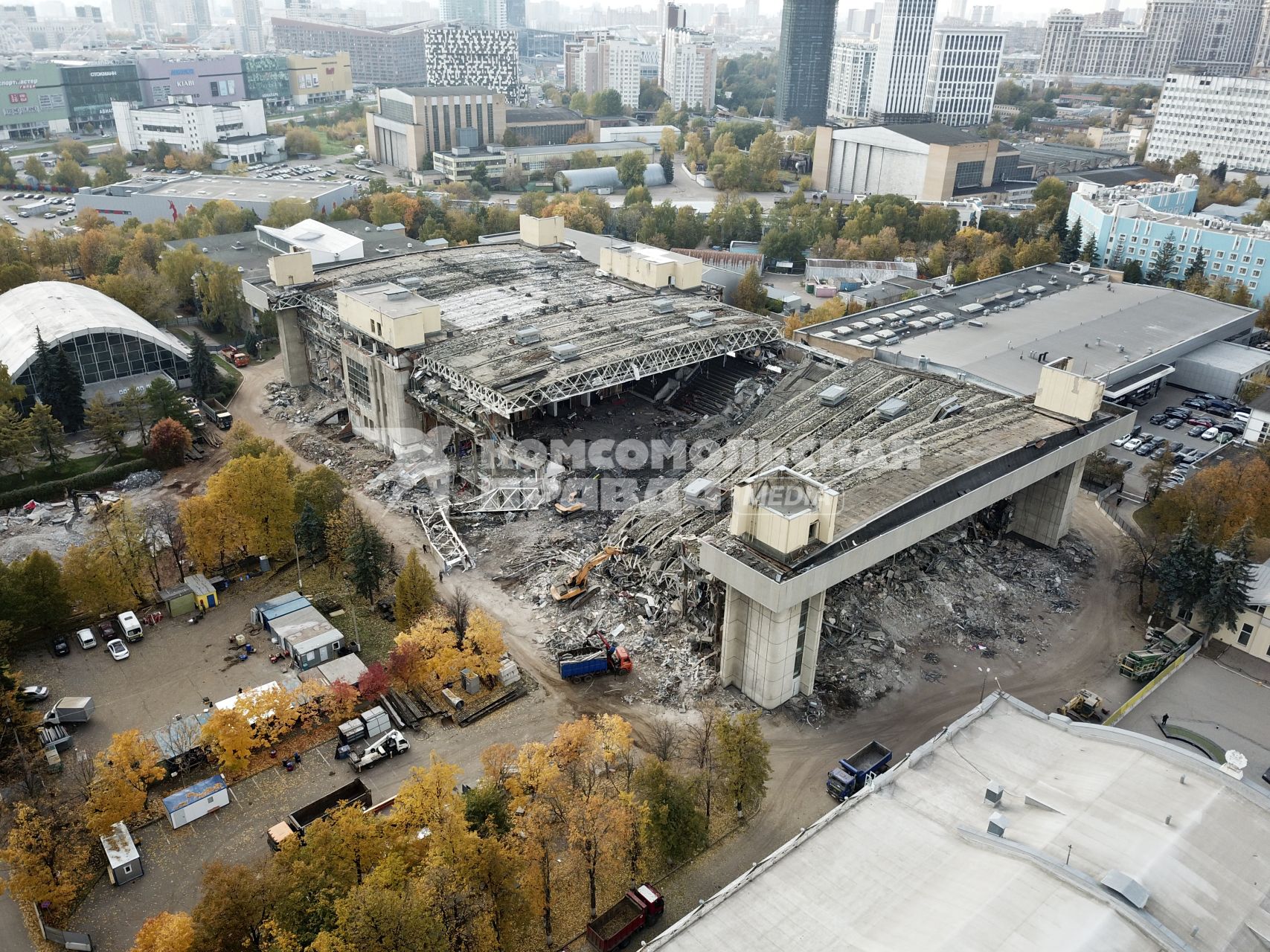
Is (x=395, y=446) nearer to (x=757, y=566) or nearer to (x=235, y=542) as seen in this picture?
(x=235, y=542)

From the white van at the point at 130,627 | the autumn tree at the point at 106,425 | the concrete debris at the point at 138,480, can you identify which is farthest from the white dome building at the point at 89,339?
the white van at the point at 130,627

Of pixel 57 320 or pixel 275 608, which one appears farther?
pixel 57 320

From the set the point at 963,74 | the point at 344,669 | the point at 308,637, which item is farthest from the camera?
the point at 963,74

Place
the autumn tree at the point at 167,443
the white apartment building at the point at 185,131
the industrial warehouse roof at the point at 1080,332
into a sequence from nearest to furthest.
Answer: the autumn tree at the point at 167,443 < the industrial warehouse roof at the point at 1080,332 < the white apartment building at the point at 185,131

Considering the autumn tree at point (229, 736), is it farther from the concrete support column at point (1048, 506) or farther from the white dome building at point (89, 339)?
the white dome building at point (89, 339)

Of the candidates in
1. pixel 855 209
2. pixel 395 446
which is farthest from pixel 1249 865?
pixel 855 209

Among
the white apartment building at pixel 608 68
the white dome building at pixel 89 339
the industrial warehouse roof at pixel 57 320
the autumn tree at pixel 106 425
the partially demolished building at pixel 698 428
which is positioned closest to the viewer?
the partially demolished building at pixel 698 428

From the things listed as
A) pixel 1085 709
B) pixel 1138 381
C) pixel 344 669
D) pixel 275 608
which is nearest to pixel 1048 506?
pixel 1085 709

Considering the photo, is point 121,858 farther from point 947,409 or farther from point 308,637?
point 947,409
